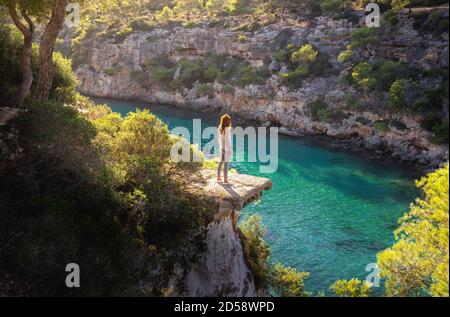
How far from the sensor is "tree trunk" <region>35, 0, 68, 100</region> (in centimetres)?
1212

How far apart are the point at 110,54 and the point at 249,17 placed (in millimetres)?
20516

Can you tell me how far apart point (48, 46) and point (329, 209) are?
53.3 feet

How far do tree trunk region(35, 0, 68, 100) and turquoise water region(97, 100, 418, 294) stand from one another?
35.5 ft

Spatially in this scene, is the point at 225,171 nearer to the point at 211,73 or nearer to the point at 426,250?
the point at 426,250

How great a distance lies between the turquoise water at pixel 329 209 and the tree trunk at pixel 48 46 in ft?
35.5

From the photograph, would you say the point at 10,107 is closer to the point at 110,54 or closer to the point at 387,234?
the point at 387,234

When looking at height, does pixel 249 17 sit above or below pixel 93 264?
above

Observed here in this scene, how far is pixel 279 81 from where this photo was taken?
4131 cm

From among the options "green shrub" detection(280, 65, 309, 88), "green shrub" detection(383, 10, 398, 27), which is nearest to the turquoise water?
"green shrub" detection(280, 65, 309, 88)

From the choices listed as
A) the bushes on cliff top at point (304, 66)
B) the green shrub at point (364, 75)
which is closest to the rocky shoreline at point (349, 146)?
the green shrub at point (364, 75)

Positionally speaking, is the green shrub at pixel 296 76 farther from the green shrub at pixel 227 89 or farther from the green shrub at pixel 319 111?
the green shrub at pixel 227 89

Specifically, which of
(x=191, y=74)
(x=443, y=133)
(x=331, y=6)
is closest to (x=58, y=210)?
(x=443, y=133)
